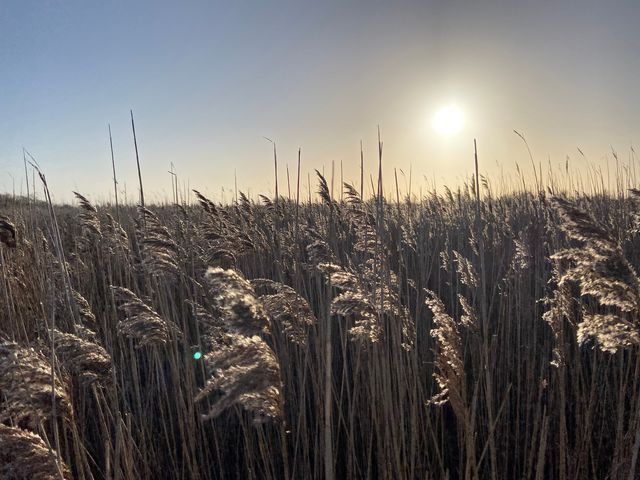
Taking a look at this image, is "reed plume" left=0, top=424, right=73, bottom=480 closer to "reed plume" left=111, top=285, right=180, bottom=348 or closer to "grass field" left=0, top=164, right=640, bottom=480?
"grass field" left=0, top=164, right=640, bottom=480

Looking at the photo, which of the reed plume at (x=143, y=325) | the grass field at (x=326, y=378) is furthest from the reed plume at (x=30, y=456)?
the reed plume at (x=143, y=325)

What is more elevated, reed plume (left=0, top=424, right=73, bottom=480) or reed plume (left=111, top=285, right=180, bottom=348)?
reed plume (left=111, top=285, right=180, bottom=348)

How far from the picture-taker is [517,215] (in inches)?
244

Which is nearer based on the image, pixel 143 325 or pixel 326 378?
pixel 326 378

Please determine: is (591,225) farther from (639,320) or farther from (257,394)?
(257,394)

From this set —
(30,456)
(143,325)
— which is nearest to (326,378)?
(30,456)

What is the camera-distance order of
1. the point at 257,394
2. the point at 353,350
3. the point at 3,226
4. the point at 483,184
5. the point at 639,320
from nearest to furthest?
the point at 257,394 → the point at 639,320 → the point at 3,226 → the point at 353,350 → the point at 483,184

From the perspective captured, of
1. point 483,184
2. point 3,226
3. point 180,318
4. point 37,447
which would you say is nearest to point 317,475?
point 37,447

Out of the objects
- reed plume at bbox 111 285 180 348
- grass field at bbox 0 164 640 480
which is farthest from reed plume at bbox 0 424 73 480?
reed plume at bbox 111 285 180 348

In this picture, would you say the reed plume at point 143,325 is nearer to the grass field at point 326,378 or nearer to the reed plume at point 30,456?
the grass field at point 326,378

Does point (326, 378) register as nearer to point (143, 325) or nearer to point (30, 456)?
point (30, 456)

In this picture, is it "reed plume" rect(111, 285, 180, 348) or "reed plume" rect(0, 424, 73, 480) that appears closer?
"reed plume" rect(0, 424, 73, 480)

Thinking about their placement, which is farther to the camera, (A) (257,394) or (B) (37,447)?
(B) (37,447)

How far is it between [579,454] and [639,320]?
2.88 ft
